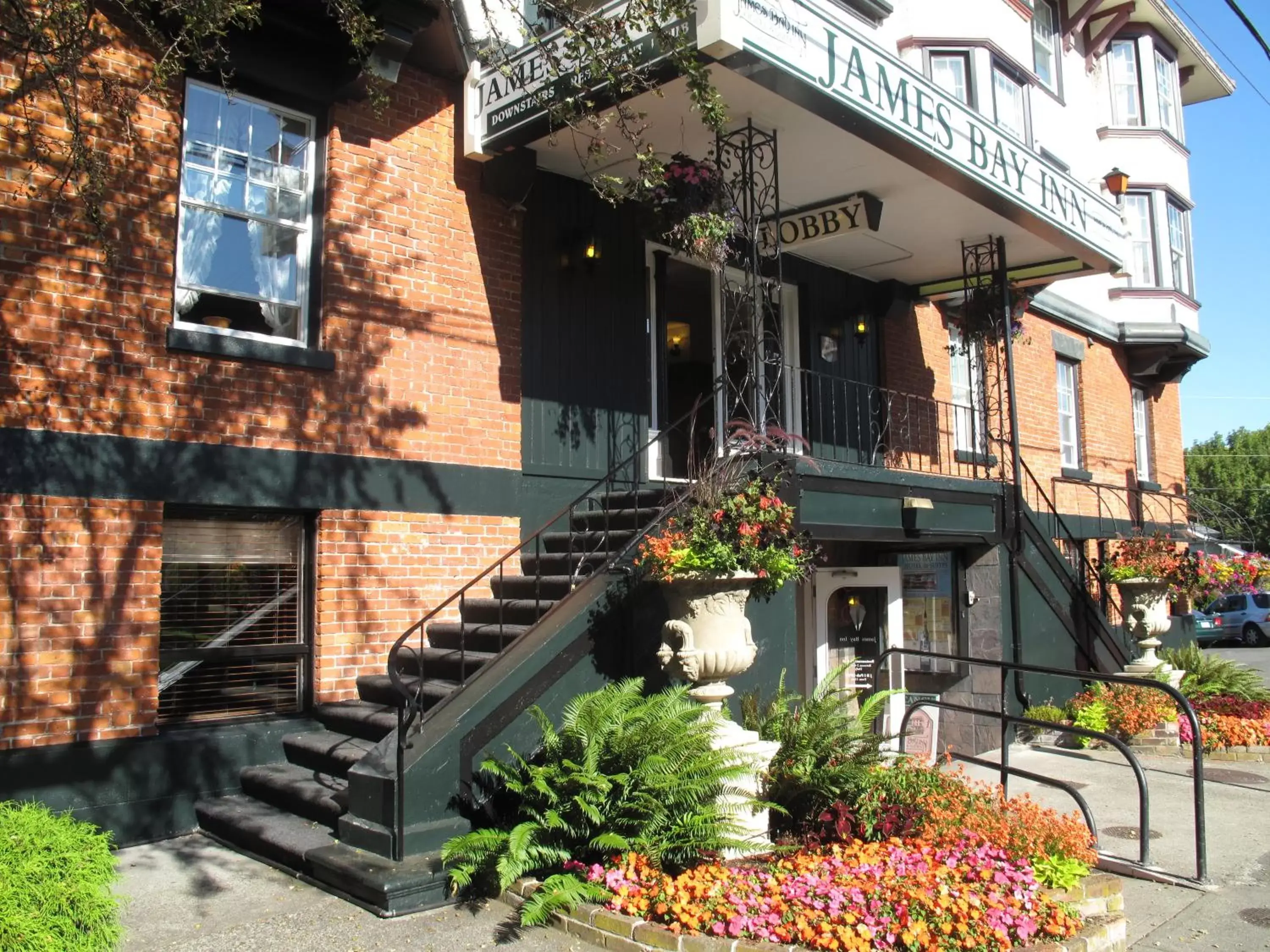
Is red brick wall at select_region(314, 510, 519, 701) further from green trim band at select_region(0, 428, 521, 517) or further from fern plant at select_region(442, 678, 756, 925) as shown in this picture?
fern plant at select_region(442, 678, 756, 925)

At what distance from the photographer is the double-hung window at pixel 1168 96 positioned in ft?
57.7

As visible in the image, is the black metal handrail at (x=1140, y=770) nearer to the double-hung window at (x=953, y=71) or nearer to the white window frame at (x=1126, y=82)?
the double-hung window at (x=953, y=71)

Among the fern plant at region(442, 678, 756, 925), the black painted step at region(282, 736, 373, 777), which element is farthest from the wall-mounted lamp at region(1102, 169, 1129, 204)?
the black painted step at region(282, 736, 373, 777)

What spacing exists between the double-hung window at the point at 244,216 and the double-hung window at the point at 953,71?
30.3 feet

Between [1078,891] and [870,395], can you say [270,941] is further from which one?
[870,395]

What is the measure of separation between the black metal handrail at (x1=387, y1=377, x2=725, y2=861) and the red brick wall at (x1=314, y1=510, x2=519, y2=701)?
0.43ft

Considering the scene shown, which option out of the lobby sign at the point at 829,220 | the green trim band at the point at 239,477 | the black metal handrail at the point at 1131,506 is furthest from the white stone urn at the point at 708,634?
the black metal handrail at the point at 1131,506

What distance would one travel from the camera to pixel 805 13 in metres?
7.18

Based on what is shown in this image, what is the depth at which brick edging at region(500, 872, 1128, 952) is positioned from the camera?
4.54 m

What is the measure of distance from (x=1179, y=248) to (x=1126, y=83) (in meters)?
2.91

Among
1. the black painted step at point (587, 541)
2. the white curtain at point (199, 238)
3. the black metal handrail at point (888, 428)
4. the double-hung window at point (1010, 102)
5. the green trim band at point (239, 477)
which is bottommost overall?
the black painted step at point (587, 541)

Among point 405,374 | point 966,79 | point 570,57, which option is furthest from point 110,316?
point 966,79

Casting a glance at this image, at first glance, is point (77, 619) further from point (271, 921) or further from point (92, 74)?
point (92, 74)

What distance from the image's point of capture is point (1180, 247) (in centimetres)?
1770
